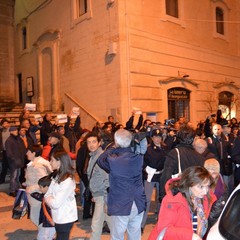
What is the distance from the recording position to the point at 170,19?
651 inches

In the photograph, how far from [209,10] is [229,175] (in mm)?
14110

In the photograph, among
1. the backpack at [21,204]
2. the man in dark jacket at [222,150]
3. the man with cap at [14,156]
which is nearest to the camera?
the backpack at [21,204]

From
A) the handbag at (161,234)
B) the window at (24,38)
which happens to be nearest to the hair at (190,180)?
the handbag at (161,234)

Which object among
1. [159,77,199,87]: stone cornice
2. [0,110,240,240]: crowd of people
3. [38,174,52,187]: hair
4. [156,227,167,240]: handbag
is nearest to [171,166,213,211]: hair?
[0,110,240,240]: crowd of people

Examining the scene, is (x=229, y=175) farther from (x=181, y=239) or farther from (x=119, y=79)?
(x=119, y=79)

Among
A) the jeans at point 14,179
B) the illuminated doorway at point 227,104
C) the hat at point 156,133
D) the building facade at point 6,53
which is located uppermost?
the building facade at point 6,53

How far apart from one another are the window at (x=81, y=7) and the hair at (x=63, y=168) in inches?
537

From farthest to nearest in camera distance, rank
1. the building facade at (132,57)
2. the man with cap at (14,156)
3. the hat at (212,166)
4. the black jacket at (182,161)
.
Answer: the building facade at (132,57), the man with cap at (14,156), the black jacket at (182,161), the hat at (212,166)

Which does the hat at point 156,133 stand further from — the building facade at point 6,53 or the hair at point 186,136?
the building facade at point 6,53

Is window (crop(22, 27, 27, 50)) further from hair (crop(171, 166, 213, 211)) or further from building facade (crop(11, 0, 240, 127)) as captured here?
hair (crop(171, 166, 213, 211))

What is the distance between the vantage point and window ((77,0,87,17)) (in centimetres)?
1656

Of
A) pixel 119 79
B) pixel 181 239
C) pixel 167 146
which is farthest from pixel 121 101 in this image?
pixel 181 239

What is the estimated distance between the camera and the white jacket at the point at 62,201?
3.93 m

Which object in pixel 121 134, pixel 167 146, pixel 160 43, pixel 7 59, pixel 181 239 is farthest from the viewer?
pixel 7 59
